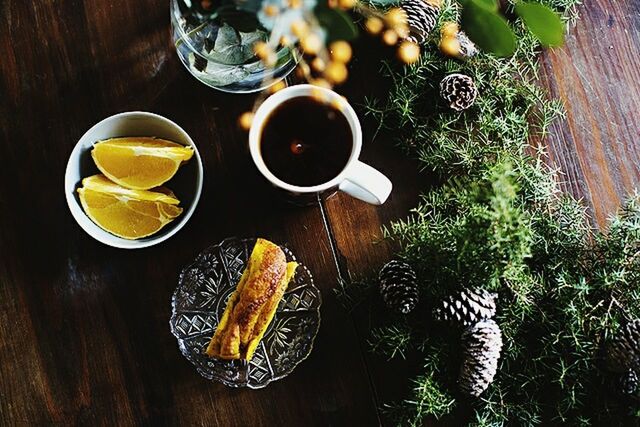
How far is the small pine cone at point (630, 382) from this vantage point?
986 mm

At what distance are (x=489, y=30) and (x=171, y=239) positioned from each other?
27.1 inches

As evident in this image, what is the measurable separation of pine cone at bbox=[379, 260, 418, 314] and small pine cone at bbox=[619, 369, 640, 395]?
0.30m

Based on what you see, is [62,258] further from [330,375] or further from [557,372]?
[557,372]

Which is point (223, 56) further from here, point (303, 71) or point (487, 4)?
point (487, 4)

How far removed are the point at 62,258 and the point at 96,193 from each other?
0.44 feet

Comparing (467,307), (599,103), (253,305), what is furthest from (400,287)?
(599,103)

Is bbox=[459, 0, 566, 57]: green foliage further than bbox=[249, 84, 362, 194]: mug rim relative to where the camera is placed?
No

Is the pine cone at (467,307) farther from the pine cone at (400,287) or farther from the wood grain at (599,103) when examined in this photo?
the wood grain at (599,103)

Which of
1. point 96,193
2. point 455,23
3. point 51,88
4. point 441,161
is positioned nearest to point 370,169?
point 441,161

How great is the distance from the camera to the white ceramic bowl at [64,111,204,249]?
40.6 inches

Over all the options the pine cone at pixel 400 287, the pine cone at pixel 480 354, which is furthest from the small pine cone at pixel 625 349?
the pine cone at pixel 400 287

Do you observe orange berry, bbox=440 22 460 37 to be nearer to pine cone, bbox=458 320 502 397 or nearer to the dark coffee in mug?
the dark coffee in mug

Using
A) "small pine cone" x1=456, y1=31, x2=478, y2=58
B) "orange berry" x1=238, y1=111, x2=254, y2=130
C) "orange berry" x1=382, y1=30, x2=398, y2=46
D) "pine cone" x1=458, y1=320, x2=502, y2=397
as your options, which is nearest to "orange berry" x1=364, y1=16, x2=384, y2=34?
"orange berry" x1=382, y1=30, x2=398, y2=46

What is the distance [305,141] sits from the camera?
1020mm
